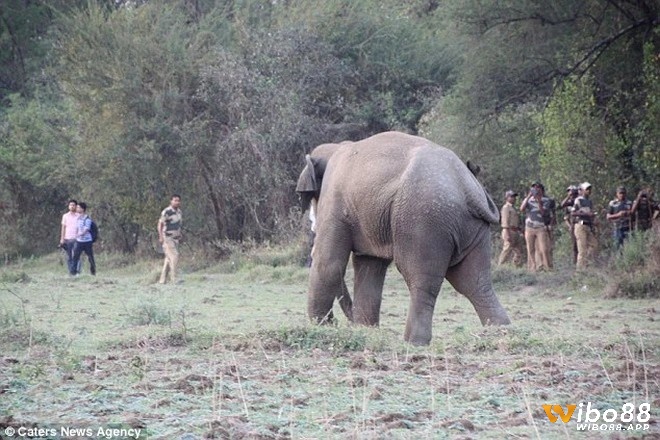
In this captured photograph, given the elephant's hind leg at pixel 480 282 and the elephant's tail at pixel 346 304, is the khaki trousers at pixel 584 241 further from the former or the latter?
the elephant's hind leg at pixel 480 282

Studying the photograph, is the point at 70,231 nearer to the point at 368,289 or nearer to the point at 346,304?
the point at 346,304

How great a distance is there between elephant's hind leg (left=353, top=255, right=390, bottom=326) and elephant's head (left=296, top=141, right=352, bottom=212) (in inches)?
46.4

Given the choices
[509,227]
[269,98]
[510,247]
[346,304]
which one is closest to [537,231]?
[509,227]

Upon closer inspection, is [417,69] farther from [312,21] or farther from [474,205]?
[474,205]

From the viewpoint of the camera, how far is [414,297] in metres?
Answer: 11.9

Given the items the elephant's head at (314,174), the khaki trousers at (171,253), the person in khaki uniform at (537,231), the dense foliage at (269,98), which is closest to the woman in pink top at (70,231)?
the khaki trousers at (171,253)

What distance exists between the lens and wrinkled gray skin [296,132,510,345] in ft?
39.1

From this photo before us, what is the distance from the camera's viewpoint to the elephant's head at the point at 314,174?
13945 millimetres

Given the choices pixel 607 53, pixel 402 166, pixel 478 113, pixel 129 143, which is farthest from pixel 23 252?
pixel 402 166

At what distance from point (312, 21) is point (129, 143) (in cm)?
596

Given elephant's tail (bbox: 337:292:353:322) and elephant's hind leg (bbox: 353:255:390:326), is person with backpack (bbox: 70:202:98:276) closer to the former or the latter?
elephant's tail (bbox: 337:292:353:322)

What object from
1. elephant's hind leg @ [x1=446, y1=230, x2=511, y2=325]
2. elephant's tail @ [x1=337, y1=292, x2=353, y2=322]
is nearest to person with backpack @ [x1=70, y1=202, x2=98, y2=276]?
elephant's tail @ [x1=337, y1=292, x2=353, y2=322]

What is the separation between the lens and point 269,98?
31.2 metres

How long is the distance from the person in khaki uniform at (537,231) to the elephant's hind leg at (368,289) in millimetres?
11032
